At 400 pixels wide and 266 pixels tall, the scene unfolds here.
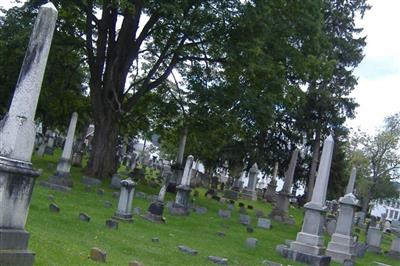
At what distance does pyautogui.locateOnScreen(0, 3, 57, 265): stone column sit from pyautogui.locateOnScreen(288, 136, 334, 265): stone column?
8.90m

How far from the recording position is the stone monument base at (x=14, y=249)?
6.58 m

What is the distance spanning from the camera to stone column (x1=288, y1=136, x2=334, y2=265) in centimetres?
1429

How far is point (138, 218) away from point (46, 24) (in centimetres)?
929

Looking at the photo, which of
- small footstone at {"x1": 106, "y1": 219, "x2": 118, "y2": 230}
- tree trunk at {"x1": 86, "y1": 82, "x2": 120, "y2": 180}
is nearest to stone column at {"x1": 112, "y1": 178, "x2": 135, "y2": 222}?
small footstone at {"x1": 106, "y1": 219, "x2": 118, "y2": 230}

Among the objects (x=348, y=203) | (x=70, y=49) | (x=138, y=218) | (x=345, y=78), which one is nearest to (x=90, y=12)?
(x=70, y=49)

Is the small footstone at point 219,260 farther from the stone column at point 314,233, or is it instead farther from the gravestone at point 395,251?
the gravestone at point 395,251

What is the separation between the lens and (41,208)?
1316 cm

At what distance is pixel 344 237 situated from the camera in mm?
16719

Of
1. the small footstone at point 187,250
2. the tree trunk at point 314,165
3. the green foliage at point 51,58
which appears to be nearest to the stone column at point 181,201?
the small footstone at point 187,250

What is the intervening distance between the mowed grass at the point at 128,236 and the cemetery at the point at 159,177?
0.18 ft

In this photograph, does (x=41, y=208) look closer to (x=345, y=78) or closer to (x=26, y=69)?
(x=26, y=69)

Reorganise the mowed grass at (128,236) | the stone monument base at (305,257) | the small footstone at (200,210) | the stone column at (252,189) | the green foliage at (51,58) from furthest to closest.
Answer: the stone column at (252,189), the green foliage at (51,58), the small footstone at (200,210), the stone monument base at (305,257), the mowed grass at (128,236)

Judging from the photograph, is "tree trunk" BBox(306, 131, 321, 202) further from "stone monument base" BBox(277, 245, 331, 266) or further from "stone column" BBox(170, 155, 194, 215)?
"stone monument base" BBox(277, 245, 331, 266)

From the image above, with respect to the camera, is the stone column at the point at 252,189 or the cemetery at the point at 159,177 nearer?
the cemetery at the point at 159,177
